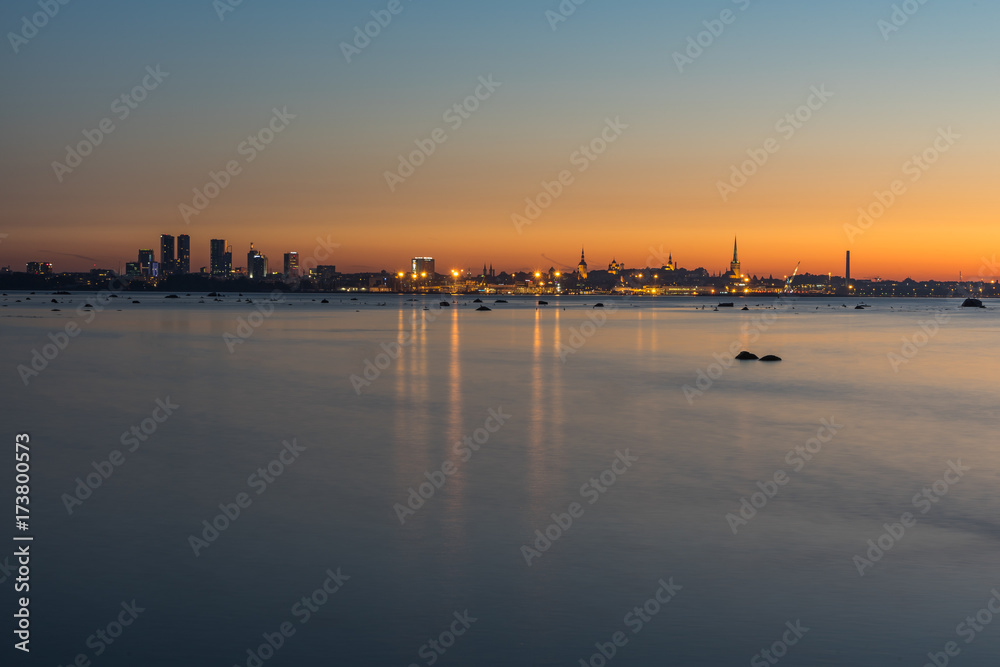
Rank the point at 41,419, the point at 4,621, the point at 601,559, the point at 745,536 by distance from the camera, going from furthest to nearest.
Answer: the point at 41,419
the point at 745,536
the point at 601,559
the point at 4,621

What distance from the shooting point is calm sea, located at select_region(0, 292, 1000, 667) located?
8688mm

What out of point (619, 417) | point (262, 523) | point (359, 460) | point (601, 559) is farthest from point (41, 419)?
point (601, 559)

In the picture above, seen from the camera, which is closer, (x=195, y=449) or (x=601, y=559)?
(x=601, y=559)

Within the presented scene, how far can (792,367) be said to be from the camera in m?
42.6

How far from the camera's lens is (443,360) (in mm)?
44625

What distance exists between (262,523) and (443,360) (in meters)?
31.9

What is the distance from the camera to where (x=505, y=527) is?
12625mm

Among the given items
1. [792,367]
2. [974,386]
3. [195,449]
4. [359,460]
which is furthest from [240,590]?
[792,367]

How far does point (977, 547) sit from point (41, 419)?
21.0 meters

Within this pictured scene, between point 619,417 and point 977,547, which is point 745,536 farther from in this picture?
point 619,417

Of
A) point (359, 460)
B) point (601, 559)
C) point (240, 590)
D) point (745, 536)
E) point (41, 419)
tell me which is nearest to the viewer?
point (240, 590)

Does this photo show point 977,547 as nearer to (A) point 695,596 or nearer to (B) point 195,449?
(A) point 695,596

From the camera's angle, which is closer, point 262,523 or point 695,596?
point 695,596

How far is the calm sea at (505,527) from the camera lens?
8688 mm
